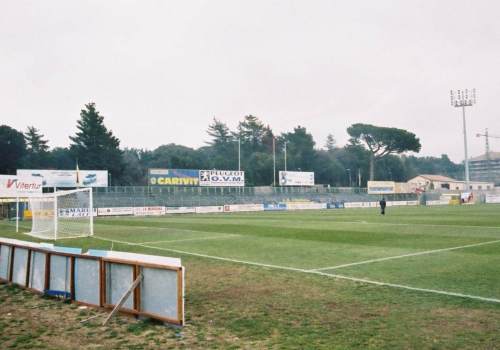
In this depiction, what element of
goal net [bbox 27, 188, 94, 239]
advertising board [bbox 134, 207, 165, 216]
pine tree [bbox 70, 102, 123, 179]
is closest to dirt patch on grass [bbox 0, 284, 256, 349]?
goal net [bbox 27, 188, 94, 239]

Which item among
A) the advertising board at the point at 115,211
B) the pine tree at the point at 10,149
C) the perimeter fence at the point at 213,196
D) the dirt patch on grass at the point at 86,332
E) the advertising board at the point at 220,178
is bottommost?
the dirt patch on grass at the point at 86,332

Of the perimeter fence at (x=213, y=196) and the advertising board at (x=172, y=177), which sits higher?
the advertising board at (x=172, y=177)

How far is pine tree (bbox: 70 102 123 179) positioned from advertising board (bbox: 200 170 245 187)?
79.7 ft

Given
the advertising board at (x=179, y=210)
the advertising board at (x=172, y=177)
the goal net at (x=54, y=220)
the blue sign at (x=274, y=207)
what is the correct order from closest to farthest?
1. the goal net at (x=54, y=220)
2. the advertising board at (x=179, y=210)
3. the blue sign at (x=274, y=207)
4. the advertising board at (x=172, y=177)

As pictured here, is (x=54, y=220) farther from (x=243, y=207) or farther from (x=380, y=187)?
(x=380, y=187)

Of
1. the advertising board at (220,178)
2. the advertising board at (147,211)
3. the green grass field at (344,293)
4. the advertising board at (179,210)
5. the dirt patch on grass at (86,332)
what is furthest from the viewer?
the advertising board at (220,178)

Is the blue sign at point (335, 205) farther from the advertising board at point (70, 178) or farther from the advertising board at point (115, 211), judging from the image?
the advertising board at point (70, 178)

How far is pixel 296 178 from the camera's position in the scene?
8594cm

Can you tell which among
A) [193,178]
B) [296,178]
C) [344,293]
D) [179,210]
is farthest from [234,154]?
[344,293]

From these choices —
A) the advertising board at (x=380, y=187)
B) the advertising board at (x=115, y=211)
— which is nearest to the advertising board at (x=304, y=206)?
the advertising board at (x=380, y=187)

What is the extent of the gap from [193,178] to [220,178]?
15.1 ft

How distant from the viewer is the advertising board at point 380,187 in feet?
306

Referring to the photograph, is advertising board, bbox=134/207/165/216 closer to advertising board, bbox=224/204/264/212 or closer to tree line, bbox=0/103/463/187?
advertising board, bbox=224/204/264/212

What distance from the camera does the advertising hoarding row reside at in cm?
6825
